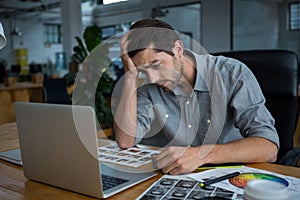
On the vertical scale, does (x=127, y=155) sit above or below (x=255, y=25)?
below

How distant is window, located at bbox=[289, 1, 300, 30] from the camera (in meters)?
5.39

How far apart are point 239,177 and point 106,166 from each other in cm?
38

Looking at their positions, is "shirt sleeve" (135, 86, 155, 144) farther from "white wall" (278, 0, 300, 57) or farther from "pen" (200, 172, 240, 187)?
"white wall" (278, 0, 300, 57)

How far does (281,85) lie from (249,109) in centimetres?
34

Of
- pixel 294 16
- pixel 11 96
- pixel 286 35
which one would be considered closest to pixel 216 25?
pixel 286 35

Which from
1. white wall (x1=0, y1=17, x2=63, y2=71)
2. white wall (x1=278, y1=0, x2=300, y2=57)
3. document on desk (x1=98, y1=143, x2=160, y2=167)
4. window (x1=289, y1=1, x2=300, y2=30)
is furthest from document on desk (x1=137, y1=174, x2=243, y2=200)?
white wall (x1=0, y1=17, x2=63, y2=71)

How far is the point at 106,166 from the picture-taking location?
0.96 metres

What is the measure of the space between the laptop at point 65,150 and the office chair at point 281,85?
757mm

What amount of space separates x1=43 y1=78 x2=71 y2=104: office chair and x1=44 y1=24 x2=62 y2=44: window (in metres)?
10.8

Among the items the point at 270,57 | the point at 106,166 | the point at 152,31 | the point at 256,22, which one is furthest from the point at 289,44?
the point at 106,166

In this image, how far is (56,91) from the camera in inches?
177

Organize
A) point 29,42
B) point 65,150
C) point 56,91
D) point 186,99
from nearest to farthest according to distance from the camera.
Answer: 1. point 65,150
2. point 186,99
3. point 56,91
4. point 29,42

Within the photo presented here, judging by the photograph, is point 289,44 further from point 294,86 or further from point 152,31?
point 152,31

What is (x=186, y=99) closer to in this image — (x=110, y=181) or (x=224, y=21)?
(x=110, y=181)
